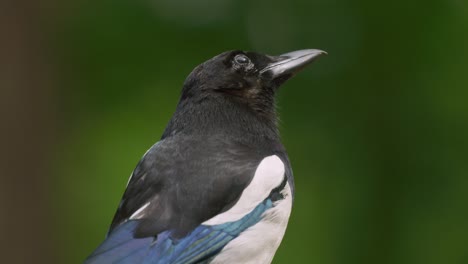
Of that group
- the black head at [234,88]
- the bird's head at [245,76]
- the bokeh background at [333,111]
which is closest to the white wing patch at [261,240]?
the black head at [234,88]

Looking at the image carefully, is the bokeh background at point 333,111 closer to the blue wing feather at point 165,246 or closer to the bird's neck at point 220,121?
the bird's neck at point 220,121

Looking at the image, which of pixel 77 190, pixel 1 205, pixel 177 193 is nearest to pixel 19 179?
pixel 1 205

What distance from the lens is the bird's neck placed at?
3920 mm

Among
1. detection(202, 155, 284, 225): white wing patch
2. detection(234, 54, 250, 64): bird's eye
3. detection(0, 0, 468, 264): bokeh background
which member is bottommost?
detection(0, 0, 468, 264): bokeh background

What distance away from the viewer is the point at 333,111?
269 inches

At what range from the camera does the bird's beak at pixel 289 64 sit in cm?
431

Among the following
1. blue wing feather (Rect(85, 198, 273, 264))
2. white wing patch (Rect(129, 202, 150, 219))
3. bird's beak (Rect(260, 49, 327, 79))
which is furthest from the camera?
bird's beak (Rect(260, 49, 327, 79))

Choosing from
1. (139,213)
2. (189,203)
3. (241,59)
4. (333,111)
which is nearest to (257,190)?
(189,203)

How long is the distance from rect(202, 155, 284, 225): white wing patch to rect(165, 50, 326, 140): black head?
1.13 feet

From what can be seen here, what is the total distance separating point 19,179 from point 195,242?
83.9 inches

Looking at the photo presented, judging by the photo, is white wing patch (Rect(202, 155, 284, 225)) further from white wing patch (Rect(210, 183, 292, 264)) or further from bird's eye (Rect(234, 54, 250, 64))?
bird's eye (Rect(234, 54, 250, 64))

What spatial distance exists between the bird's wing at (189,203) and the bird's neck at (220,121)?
0.16m

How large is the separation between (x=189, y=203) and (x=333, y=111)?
3522 mm

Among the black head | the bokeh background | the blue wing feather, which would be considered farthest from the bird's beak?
the bokeh background
